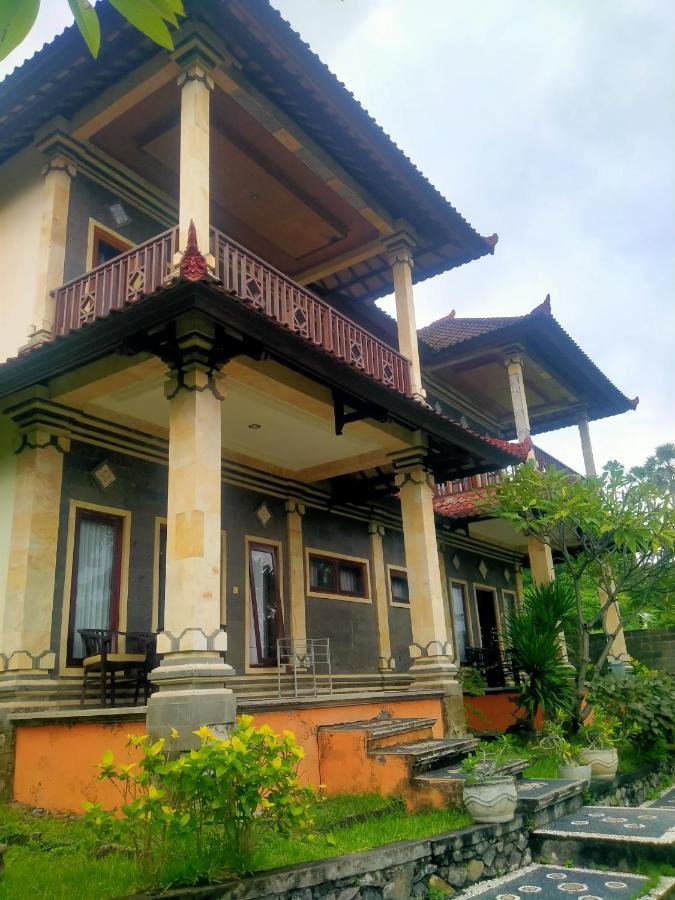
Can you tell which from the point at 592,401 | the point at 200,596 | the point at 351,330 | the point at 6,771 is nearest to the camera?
the point at 200,596

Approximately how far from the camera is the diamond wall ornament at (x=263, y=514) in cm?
1079

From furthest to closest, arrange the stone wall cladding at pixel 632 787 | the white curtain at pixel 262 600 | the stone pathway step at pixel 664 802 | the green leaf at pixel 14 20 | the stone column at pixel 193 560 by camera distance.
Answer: the white curtain at pixel 262 600 < the stone pathway step at pixel 664 802 < the stone wall cladding at pixel 632 787 < the stone column at pixel 193 560 < the green leaf at pixel 14 20

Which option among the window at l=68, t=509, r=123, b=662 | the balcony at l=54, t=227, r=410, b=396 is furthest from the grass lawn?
the balcony at l=54, t=227, r=410, b=396

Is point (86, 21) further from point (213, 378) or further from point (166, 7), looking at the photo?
point (213, 378)

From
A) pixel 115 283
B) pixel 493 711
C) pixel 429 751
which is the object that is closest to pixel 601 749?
pixel 429 751

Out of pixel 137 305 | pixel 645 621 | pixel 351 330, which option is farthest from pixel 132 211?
pixel 645 621

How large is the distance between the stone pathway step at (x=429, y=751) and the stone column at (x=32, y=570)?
3.50 meters

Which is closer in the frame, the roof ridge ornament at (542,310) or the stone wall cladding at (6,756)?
the stone wall cladding at (6,756)

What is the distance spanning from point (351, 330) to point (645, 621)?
72.4 ft

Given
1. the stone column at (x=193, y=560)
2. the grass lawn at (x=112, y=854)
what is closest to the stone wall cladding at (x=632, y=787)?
the grass lawn at (x=112, y=854)

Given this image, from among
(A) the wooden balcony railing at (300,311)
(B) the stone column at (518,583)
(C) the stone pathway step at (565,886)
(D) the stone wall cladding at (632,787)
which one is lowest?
(C) the stone pathway step at (565,886)

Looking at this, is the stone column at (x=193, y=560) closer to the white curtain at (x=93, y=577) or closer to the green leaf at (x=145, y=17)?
the white curtain at (x=93, y=577)

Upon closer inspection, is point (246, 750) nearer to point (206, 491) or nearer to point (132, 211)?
point (206, 491)

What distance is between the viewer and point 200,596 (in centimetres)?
617
